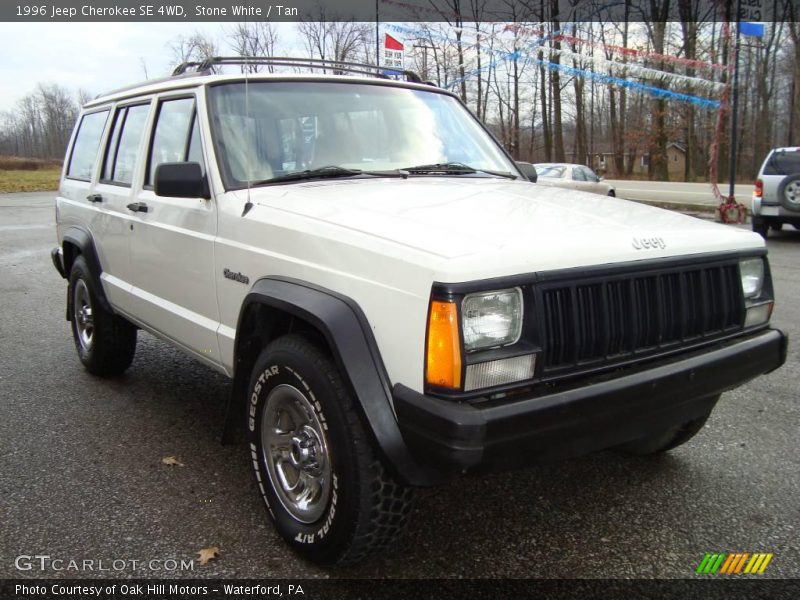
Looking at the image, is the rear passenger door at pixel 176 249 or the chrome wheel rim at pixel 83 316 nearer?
the rear passenger door at pixel 176 249

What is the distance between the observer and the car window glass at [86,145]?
4.84 metres

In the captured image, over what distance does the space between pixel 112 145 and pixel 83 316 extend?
1.34m

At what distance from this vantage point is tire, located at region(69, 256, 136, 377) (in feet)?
15.4

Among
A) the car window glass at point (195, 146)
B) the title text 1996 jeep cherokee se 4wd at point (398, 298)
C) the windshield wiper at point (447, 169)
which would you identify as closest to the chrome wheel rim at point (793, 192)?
the title text 1996 jeep cherokee se 4wd at point (398, 298)

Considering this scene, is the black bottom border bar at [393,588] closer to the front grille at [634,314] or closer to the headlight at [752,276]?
the front grille at [634,314]

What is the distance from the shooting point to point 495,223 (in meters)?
2.46

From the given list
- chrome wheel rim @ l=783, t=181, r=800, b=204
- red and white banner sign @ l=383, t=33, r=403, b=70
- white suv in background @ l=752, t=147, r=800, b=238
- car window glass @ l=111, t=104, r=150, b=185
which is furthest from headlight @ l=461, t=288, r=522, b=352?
red and white banner sign @ l=383, t=33, r=403, b=70

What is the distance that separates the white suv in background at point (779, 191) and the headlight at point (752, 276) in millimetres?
9973

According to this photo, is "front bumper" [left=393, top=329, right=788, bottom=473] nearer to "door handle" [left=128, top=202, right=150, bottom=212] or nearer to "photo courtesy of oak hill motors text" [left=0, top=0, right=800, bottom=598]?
"photo courtesy of oak hill motors text" [left=0, top=0, right=800, bottom=598]

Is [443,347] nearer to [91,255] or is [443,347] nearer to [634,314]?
[634,314]

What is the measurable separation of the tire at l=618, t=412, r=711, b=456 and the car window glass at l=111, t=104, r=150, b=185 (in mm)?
3306

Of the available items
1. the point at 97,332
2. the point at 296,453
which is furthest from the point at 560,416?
the point at 97,332

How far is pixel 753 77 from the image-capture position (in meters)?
41.9

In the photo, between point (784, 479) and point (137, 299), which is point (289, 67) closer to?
point (137, 299)
